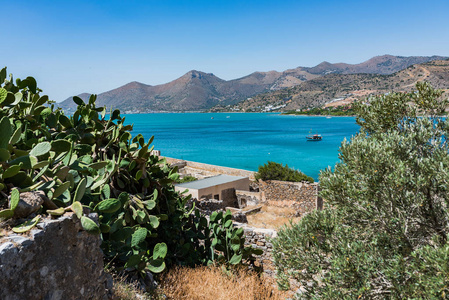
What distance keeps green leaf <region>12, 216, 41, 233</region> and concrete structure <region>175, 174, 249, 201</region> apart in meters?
16.2

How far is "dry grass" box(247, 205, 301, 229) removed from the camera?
1536 cm

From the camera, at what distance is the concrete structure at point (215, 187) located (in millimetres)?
19469

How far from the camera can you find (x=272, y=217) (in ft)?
56.9

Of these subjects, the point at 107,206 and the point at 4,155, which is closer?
the point at 4,155

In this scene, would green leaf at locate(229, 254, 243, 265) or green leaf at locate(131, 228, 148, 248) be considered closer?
green leaf at locate(131, 228, 148, 248)

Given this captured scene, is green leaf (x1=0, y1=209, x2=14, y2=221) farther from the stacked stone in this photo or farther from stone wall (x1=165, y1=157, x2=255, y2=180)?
stone wall (x1=165, y1=157, x2=255, y2=180)

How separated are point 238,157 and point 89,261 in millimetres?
68228

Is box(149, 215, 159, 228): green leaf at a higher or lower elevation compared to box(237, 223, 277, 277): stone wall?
higher

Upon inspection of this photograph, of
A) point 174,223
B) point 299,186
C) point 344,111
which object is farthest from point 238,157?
point 344,111

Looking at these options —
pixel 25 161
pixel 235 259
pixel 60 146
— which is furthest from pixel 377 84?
pixel 25 161

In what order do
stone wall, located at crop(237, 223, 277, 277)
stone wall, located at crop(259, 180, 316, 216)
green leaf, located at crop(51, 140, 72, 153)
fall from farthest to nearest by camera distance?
1. stone wall, located at crop(259, 180, 316, 216)
2. stone wall, located at crop(237, 223, 277, 277)
3. green leaf, located at crop(51, 140, 72, 153)

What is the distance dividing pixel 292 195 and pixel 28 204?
1921 centimetres

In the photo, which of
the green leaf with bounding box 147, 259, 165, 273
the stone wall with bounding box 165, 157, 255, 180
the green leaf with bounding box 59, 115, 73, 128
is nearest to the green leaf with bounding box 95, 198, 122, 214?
the green leaf with bounding box 147, 259, 165, 273

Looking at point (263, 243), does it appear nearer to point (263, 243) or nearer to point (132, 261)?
point (263, 243)
